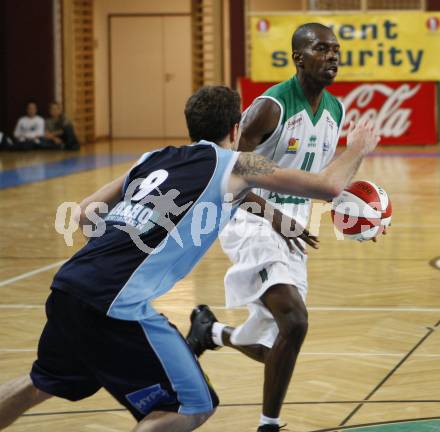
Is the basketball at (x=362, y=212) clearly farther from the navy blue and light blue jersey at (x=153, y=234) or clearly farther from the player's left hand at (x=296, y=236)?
the navy blue and light blue jersey at (x=153, y=234)

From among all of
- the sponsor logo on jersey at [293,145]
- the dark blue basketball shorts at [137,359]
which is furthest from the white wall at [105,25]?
the dark blue basketball shorts at [137,359]

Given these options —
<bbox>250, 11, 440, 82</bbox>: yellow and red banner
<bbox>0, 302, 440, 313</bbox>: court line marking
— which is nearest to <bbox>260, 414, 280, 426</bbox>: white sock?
<bbox>0, 302, 440, 313</bbox>: court line marking

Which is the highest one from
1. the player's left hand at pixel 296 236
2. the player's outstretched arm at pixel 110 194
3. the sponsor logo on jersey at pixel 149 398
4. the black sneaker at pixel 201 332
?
the player's outstretched arm at pixel 110 194

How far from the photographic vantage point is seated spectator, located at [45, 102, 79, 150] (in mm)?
19359

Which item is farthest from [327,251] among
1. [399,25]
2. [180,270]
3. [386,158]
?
[399,25]

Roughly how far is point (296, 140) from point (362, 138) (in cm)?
115

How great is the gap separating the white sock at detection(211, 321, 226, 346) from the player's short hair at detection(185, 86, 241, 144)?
1.58m

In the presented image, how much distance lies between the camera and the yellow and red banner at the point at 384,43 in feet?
57.5

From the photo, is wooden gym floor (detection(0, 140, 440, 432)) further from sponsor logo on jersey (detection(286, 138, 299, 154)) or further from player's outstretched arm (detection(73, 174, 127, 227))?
player's outstretched arm (detection(73, 174, 127, 227))

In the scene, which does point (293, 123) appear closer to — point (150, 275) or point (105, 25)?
point (150, 275)

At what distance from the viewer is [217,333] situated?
4.96 meters

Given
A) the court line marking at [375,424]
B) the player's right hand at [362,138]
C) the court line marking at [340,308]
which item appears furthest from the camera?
the court line marking at [340,308]

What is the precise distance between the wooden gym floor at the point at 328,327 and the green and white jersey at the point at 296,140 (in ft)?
2.81

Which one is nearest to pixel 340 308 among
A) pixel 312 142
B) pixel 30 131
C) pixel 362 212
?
pixel 362 212
